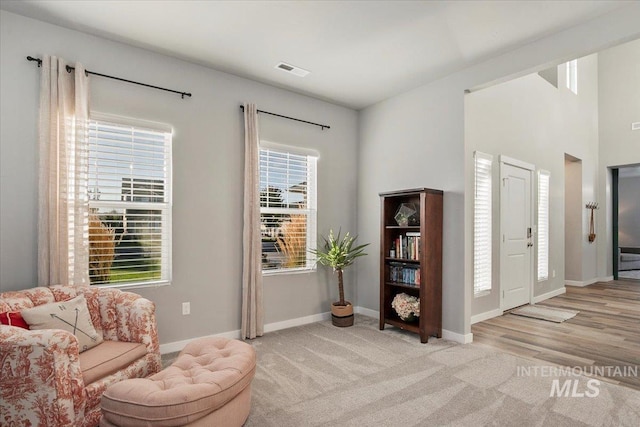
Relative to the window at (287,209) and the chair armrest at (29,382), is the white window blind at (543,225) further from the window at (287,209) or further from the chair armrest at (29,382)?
the chair armrest at (29,382)

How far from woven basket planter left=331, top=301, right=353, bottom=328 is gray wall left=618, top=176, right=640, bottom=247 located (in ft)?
35.5

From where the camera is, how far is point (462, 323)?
372 centimetres

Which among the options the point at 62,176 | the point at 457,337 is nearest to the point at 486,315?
the point at 457,337

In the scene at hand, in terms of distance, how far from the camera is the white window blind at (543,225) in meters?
5.74

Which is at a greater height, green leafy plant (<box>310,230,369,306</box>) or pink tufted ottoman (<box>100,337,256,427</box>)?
green leafy plant (<box>310,230,369,306</box>)

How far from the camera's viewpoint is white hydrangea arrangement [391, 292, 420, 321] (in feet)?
13.0

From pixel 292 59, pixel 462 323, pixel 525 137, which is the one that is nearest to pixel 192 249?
pixel 292 59

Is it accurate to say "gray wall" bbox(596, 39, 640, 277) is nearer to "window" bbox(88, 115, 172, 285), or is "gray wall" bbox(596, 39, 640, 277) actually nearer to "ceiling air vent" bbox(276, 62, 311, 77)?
"ceiling air vent" bbox(276, 62, 311, 77)

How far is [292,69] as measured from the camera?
3771 mm

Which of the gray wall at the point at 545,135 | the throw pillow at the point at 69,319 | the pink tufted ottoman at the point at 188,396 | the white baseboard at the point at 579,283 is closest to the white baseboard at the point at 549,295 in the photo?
the gray wall at the point at 545,135

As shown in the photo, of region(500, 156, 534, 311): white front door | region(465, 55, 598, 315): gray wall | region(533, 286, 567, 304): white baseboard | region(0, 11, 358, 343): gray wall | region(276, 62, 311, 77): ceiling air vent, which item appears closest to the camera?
region(0, 11, 358, 343): gray wall

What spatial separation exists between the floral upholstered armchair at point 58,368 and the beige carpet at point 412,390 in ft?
2.93

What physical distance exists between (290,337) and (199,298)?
108 centimetres
